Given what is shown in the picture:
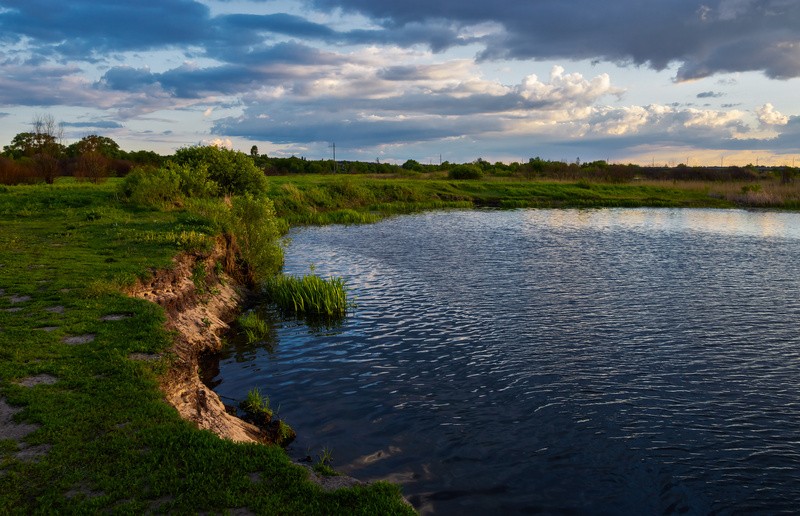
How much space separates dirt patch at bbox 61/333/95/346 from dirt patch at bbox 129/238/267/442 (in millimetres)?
1760

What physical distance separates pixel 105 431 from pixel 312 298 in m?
12.0

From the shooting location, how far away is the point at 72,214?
30391 mm

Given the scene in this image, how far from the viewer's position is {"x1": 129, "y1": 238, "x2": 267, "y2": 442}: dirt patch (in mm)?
10188

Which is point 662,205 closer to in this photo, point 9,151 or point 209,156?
point 209,156

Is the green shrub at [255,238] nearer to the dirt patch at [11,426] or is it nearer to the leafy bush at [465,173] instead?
the dirt patch at [11,426]

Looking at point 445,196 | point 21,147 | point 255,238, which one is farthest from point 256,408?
point 21,147

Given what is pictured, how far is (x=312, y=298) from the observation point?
796 inches

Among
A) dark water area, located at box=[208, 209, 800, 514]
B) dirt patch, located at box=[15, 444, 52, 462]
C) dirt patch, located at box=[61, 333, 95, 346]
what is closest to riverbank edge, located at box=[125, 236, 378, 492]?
dark water area, located at box=[208, 209, 800, 514]

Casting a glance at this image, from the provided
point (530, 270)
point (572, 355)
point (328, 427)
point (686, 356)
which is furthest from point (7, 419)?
point (530, 270)

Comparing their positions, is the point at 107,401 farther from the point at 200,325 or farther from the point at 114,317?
the point at 200,325

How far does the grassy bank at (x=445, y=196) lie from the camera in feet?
183

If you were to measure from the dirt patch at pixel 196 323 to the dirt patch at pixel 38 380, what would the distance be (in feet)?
6.08

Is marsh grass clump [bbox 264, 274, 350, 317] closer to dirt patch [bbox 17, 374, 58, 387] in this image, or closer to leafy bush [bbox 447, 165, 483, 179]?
dirt patch [bbox 17, 374, 58, 387]

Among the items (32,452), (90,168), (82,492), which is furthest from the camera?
(90,168)
